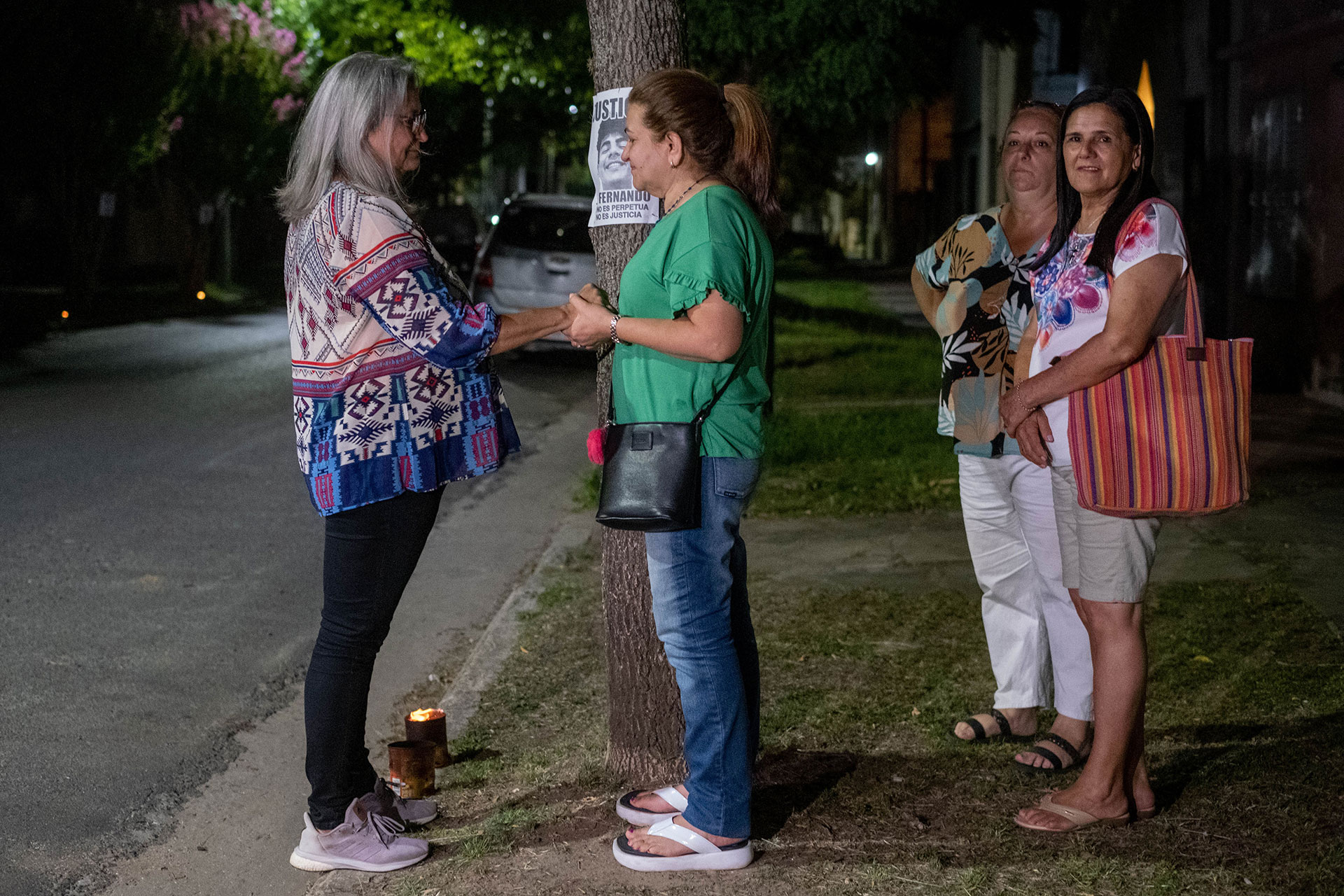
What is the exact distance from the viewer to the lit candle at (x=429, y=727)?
4156 millimetres

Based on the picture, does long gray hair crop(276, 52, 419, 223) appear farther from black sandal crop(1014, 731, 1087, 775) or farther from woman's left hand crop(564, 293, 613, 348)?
black sandal crop(1014, 731, 1087, 775)

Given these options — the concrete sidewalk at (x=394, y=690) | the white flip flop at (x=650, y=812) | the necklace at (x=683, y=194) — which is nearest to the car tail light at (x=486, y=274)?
the concrete sidewalk at (x=394, y=690)

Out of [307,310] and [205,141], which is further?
[205,141]

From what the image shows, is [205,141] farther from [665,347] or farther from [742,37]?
[665,347]

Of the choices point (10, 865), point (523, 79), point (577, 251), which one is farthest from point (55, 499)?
point (523, 79)

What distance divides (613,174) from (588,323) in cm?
82

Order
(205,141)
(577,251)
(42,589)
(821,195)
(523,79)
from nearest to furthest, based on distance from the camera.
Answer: (42,589) < (577,251) < (205,141) < (523,79) < (821,195)

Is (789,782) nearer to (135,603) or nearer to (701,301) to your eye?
(701,301)

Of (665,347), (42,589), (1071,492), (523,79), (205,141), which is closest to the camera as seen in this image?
(665,347)

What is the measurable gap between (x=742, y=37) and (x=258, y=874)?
14334 millimetres

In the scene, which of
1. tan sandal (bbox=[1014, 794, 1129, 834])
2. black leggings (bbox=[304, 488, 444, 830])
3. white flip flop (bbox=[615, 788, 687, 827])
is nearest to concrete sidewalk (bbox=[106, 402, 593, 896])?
black leggings (bbox=[304, 488, 444, 830])

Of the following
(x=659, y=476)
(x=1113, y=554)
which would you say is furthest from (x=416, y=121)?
(x=1113, y=554)

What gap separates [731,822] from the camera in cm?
342

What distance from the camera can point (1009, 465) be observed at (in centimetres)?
418
